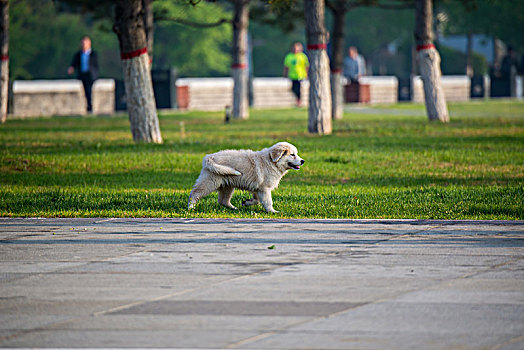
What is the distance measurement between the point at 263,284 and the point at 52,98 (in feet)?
91.7

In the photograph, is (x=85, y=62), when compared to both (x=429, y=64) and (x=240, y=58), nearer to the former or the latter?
(x=240, y=58)

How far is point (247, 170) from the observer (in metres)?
10.5

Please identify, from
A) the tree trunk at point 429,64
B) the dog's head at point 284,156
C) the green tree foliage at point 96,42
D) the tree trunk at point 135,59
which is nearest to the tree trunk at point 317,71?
the tree trunk at point 135,59

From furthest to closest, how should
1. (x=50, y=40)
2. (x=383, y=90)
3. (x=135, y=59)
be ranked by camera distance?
1. (x=50, y=40)
2. (x=383, y=90)
3. (x=135, y=59)

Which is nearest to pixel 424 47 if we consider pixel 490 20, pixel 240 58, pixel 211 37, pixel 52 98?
pixel 240 58

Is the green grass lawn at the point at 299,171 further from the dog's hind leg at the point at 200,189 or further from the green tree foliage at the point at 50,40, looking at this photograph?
the green tree foliage at the point at 50,40

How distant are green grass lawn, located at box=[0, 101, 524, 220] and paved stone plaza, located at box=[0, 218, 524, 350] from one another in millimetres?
1036

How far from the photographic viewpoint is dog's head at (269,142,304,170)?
10.6 meters

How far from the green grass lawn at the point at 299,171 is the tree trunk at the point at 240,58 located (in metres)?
4.00

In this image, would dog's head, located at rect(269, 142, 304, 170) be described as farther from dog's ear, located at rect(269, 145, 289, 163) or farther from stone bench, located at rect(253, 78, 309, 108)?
stone bench, located at rect(253, 78, 309, 108)

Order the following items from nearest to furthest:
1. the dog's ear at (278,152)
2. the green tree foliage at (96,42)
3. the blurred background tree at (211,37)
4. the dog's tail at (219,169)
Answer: the dog's tail at (219,169), the dog's ear at (278,152), the blurred background tree at (211,37), the green tree foliage at (96,42)

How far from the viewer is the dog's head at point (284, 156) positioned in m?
10.6

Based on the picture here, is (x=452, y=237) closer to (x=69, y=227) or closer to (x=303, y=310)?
(x=303, y=310)

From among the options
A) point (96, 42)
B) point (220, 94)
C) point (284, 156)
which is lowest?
point (284, 156)
